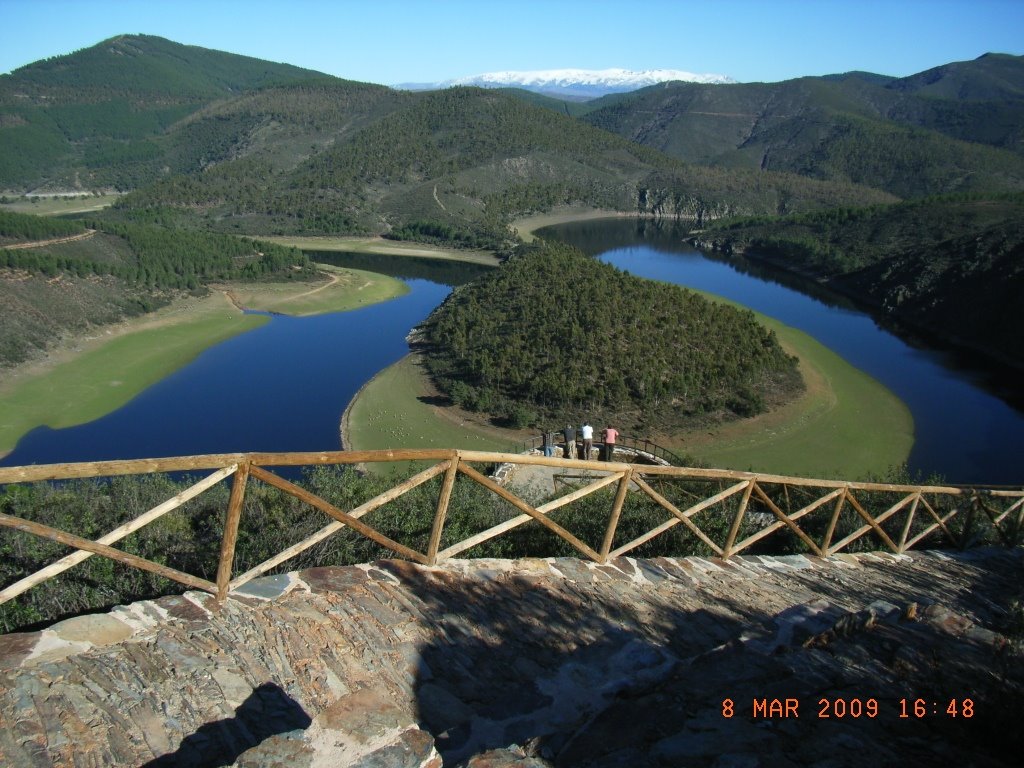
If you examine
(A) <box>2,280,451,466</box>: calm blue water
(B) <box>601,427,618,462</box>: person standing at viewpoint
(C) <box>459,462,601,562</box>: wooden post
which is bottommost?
(A) <box>2,280,451,466</box>: calm blue water

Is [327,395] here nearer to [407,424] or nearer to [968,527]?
[407,424]

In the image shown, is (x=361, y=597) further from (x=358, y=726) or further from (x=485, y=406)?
(x=485, y=406)

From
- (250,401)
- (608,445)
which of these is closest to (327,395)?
(250,401)

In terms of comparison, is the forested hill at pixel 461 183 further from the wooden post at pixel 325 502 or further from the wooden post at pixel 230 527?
the wooden post at pixel 230 527

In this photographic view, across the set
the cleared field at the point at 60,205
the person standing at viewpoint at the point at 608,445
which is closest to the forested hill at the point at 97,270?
the person standing at viewpoint at the point at 608,445
